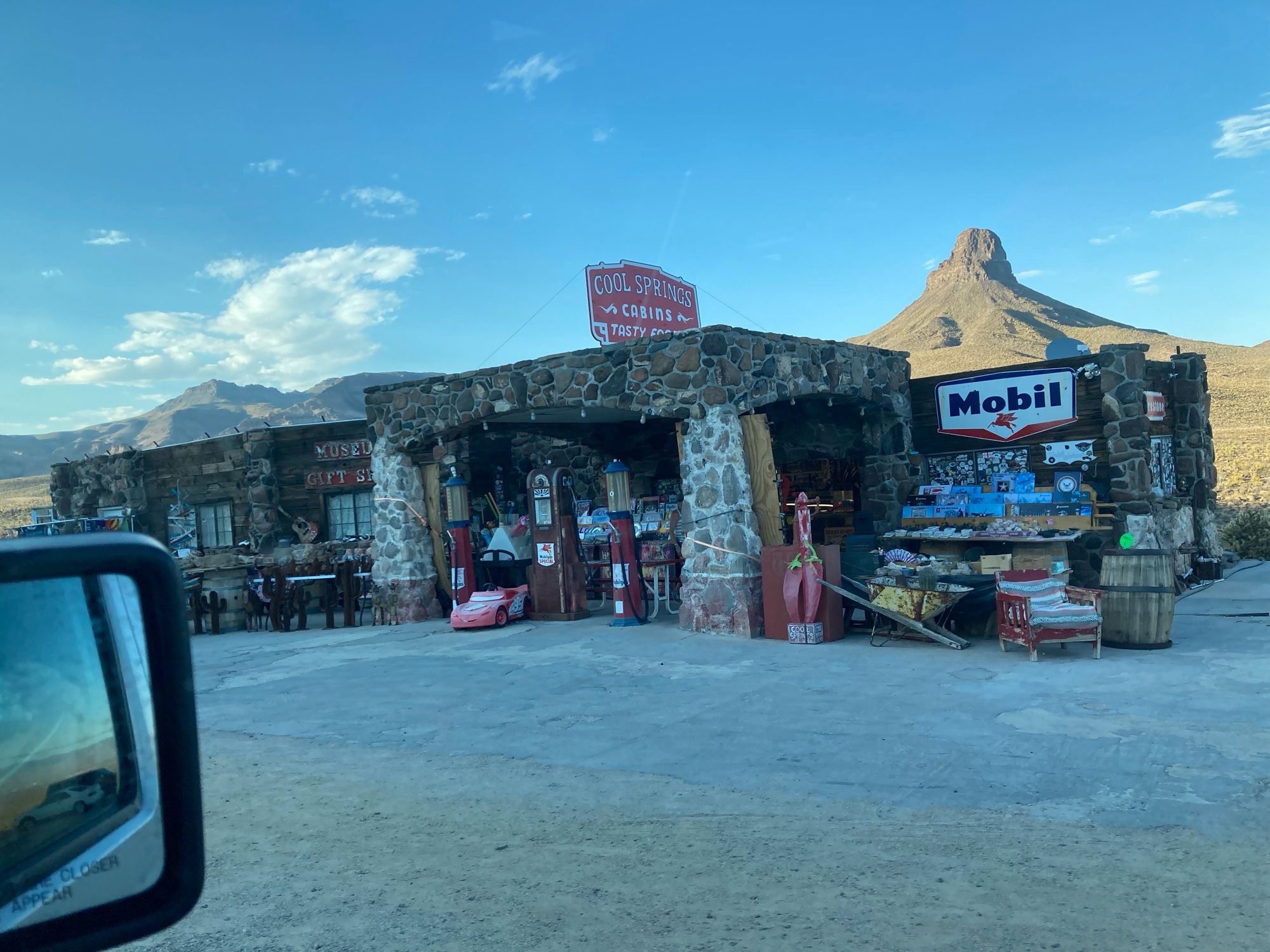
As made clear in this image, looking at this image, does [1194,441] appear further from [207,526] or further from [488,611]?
A: [207,526]

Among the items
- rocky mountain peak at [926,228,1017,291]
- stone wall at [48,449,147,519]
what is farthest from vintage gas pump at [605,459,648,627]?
rocky mountain peak at [926,228,1017,291]

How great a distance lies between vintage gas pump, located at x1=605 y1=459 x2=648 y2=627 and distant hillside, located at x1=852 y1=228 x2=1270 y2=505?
18.5m

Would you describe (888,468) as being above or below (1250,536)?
above

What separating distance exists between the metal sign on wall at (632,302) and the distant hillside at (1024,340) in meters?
16.2

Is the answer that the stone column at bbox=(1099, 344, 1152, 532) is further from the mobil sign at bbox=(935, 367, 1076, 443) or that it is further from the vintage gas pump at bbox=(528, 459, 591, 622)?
the vintage gas pump at bbox=(528, 459, 591, 622)

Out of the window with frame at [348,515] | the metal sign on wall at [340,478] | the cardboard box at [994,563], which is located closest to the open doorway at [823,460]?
the cardboard box at [994,563]

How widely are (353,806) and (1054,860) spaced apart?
14.0 feet

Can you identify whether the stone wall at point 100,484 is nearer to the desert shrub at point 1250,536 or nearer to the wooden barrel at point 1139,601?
the wooden barrel at point 1139,601

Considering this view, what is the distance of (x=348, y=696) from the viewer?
9781 millimetres

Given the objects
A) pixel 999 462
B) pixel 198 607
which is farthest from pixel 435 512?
pixel 999 462

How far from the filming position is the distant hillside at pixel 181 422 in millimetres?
88000

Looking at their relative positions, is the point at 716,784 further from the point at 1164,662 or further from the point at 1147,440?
the point at 1147,440

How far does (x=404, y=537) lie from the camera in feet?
52.9

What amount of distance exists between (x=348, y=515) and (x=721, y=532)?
12.3 meters
